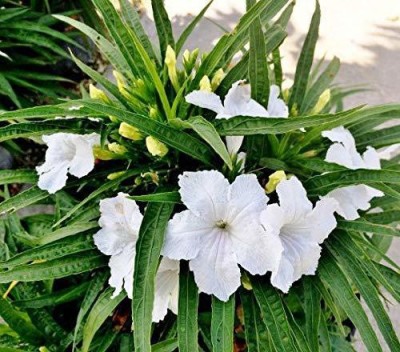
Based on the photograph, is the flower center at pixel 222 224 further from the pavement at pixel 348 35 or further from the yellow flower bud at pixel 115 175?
the pavement at pixel 348 35

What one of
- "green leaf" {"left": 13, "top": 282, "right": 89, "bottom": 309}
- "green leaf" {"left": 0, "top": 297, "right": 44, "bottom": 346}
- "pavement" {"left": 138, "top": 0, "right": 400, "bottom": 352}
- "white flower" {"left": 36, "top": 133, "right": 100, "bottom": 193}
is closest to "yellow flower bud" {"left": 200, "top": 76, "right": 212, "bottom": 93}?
"white flower" {"left": 36, "top": 133, "right": 100, "bottom": 193}

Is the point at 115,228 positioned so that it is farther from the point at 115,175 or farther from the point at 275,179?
the point at 275,179

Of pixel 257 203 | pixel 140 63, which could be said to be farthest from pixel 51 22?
pixel 257 203

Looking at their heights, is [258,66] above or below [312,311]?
above

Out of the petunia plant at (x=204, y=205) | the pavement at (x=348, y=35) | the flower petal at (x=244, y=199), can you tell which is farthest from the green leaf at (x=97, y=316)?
the pavement at (x=348, y=35)

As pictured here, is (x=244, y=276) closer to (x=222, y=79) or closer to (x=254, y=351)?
(x=254, y=351)

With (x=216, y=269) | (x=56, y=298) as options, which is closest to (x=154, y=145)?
(x=216, y=269)
